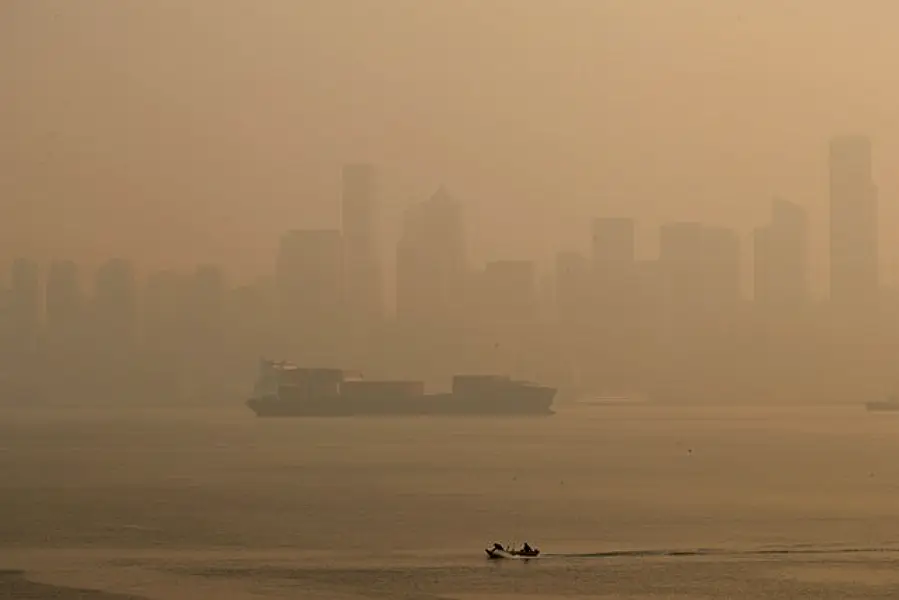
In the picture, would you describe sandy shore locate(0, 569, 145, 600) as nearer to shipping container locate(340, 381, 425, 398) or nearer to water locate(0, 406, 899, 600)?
water locate(0, 406, 899, 600)

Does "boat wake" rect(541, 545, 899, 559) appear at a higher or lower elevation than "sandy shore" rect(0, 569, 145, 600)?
higher

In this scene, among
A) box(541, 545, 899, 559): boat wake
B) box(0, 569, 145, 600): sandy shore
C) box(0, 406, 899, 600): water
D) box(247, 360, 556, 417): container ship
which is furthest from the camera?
box(247, 360, 556, 417): container ship

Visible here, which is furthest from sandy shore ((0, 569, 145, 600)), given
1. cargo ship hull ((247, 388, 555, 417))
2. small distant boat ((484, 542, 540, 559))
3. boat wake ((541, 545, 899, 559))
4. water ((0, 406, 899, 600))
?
cargo ship hull ((247, 388, 555, 417))

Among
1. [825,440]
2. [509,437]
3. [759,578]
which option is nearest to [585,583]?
[759,578]

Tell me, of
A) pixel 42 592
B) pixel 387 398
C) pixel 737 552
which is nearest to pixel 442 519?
pixel 737 552

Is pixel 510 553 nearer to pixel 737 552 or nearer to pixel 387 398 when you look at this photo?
pixel 737 552

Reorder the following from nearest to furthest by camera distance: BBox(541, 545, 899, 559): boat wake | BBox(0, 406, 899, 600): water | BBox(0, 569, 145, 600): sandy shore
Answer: BBox(0, 569, 145, 600): sandy shore < BBox(0, 406, 899, 600): water < BBox(541, 545, 899, 559): boat wake

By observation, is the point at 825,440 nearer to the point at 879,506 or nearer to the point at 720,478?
the point at 720,478
